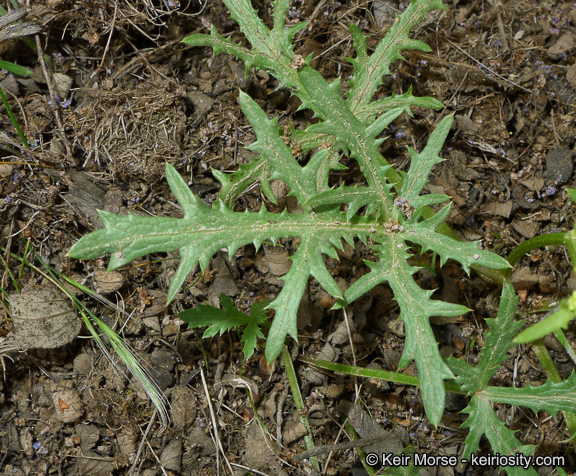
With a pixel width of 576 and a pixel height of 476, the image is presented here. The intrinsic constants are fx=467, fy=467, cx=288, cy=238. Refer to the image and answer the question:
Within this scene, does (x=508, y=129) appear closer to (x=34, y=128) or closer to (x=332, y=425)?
(x=332, y=425)

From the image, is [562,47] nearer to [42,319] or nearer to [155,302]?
[155,302]

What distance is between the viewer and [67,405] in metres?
2.99

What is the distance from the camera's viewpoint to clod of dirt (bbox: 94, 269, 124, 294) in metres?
3.05

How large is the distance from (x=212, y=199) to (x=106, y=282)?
34.6 inches

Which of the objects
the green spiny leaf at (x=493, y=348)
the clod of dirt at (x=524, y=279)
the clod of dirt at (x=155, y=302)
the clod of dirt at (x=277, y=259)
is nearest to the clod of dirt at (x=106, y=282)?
the clod of dirt at (x=155, y=302)

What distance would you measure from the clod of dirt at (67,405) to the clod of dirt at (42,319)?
1.07ft

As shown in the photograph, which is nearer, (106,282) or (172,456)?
(172,456)

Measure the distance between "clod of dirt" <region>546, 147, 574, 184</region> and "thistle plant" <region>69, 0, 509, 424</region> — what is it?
1.14 meters

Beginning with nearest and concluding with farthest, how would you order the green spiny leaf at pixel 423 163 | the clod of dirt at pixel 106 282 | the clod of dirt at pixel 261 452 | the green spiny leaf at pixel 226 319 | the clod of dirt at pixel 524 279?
1. the green spiny leaf at pixel 423 163
2. the green spiny leaf at pixel 226 319
3. the clod of dirt at pixel 261 452
4. the clod of dirt at pixel 106 282
5. the clod of dirt at pixel 524 279

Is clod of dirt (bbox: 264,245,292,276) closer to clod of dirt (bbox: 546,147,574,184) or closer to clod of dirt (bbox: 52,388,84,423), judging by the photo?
clod of dirt (bbox: 52,388,84,423)

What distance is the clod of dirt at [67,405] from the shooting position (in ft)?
9.78

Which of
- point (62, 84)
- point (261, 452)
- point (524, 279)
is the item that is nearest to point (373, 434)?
point (261, 452)

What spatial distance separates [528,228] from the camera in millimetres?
3238

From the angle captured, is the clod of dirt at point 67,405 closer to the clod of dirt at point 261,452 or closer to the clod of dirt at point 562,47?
the clod of dirt at point 261,452
